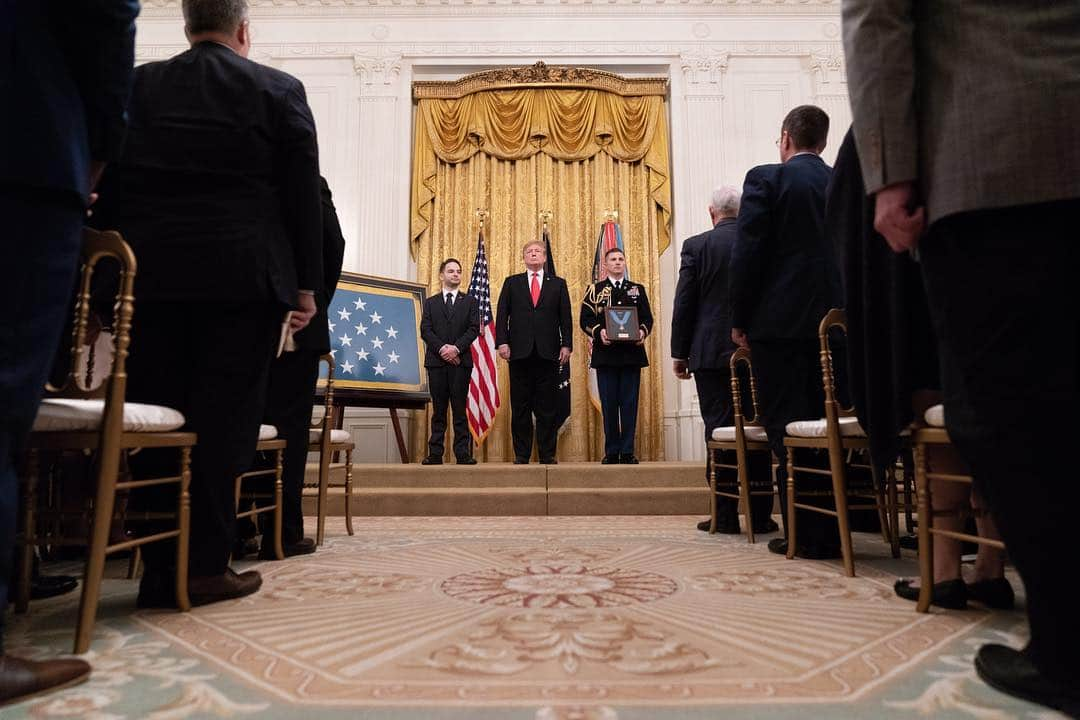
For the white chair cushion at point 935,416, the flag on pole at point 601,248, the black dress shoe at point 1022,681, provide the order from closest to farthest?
1. the black dress shoe at point 1022,681
2. the white chair cushion at point 935,416
3. the flag on pole at point 601,248

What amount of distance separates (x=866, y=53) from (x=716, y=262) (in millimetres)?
2173

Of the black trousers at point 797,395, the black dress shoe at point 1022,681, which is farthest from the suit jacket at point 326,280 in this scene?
the black dress shoe at point 1022,681

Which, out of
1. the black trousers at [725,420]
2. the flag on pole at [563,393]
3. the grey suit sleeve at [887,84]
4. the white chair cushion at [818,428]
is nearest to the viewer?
the grey suit sleeve at [887,84]

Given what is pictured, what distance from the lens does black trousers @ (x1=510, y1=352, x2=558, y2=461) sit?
5.07 meters

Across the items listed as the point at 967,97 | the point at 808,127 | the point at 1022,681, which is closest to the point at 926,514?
the point at 1022,681

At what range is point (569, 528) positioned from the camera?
10.9ft

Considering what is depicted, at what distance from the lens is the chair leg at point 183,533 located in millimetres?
1581

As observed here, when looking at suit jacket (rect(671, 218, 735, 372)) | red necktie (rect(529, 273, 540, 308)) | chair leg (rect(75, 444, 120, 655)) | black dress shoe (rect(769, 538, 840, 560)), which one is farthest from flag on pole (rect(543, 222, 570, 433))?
chair leg (rect(75, 444, 120, 655))

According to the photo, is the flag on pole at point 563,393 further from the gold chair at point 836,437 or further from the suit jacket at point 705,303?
the gold chair at point 836,437

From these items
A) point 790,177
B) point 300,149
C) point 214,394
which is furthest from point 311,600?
point 790,177

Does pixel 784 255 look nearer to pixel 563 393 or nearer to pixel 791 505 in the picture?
pixel 791 505

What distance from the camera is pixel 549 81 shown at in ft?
21.7

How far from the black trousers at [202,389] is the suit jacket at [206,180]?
8cm

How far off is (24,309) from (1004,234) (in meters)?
1.53
